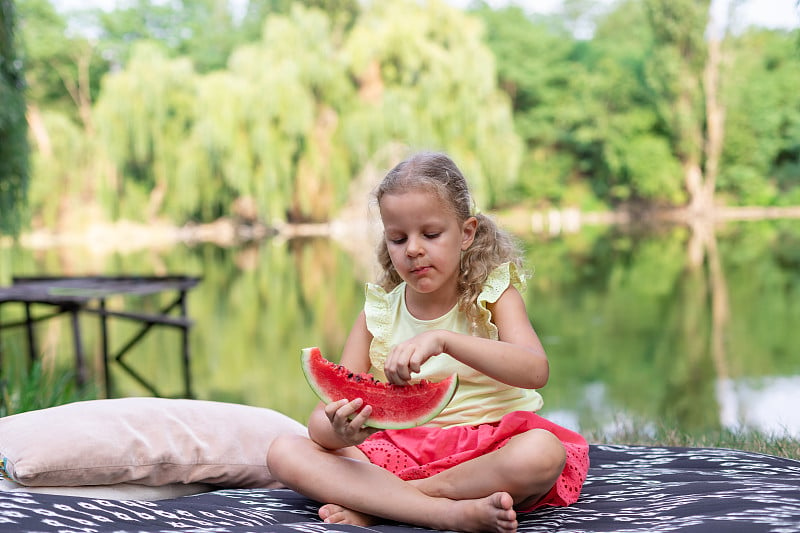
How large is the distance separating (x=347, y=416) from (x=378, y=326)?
0.53 m

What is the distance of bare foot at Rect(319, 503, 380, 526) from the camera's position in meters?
2.36

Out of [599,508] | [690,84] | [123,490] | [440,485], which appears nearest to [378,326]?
[440,485]

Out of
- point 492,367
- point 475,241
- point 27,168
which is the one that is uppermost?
point 27,168

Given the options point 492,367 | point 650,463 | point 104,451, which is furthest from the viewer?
point 650,463

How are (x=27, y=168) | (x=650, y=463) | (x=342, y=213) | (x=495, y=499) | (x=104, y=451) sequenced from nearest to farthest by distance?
(x=495, y=499)
(x=104, y=451)
(x=650, y=463)
(x=27, y=168)
(x=342, y=213)

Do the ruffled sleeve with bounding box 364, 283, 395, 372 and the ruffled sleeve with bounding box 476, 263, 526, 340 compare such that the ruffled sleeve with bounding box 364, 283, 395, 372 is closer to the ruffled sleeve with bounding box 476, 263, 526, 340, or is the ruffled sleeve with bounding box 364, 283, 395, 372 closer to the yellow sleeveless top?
the yellow sleeveless top

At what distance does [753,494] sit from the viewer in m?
2.23

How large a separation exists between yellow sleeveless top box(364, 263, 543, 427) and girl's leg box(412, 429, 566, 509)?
0.77 feet

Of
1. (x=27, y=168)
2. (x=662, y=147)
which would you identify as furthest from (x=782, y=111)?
(x=27, y=168)

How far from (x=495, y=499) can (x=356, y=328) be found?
83 cm

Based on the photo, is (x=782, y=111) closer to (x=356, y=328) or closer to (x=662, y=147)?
(x=662, y=147)

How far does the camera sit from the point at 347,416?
7.31 feet

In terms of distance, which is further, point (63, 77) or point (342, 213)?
point (63, 77)

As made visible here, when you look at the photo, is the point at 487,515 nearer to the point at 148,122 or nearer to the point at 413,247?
the point at 413,247
